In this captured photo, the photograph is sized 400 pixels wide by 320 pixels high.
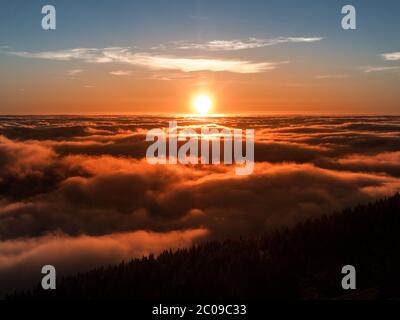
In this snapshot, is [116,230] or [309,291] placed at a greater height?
[116,230]

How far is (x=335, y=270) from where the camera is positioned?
84.9ft

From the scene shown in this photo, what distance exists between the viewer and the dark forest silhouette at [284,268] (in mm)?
24109

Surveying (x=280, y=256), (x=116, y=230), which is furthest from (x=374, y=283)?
(x=116, y=230)

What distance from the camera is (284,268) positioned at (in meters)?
27.8

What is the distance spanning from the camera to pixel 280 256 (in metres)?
31.3

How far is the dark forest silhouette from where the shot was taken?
24.1 meters
